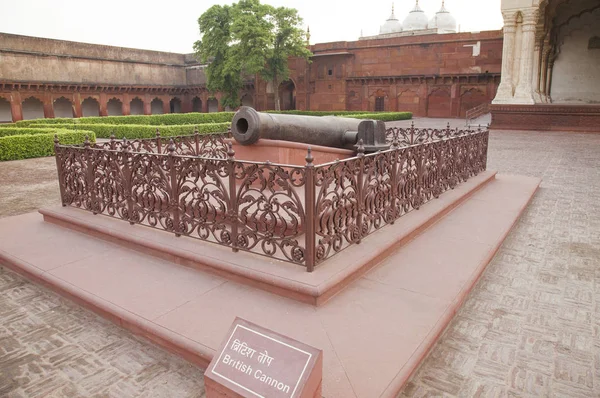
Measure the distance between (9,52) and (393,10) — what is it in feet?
114

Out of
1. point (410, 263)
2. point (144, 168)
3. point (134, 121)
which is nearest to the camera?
point (410, 263)

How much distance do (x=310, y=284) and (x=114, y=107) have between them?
37.2 metres

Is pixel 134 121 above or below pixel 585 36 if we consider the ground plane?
below

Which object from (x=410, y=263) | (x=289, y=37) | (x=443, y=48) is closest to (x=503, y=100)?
(x=443, y=48)

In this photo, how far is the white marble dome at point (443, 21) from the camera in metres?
42.1

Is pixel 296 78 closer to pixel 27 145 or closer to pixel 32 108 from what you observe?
pixel 32 108

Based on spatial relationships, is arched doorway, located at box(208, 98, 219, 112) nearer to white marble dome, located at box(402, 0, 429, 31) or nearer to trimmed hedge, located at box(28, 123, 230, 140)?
white marble dome, located at box(402, 0, 429, 31)

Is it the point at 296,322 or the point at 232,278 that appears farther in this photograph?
the point at 232,278

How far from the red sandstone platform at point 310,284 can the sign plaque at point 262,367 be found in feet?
1.80

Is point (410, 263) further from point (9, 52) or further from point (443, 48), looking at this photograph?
point (9, 52)

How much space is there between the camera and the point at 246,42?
29000mm

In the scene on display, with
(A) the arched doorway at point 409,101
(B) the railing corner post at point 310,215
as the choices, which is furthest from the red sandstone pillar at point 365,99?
(B) the railing corner post at point 310,215

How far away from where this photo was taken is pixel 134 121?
25.7 metres

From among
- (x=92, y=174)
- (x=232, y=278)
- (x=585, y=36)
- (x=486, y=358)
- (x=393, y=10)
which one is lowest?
(x=486, y=358)
